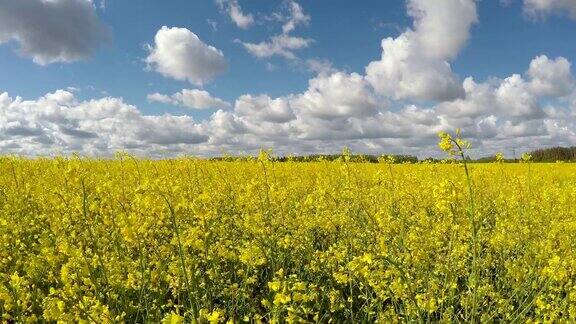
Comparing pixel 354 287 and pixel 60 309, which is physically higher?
pixel 60 309

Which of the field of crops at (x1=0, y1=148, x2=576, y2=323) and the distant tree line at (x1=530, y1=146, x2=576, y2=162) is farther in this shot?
the distant tree line at (x1=530, y1=146, x2=576, y2=162)

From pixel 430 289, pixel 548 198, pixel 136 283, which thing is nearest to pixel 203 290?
pixel 136 283

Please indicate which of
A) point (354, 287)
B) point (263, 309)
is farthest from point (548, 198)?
point (263, 309)

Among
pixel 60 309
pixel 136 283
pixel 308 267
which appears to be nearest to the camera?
pixel 60 309

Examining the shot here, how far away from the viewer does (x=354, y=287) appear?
5.59 metres

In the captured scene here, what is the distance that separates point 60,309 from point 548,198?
5.96 meters

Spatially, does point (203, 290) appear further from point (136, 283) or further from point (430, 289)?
point (430, 289)

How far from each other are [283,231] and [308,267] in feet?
4.22

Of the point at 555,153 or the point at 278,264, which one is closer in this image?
the point at 278,264

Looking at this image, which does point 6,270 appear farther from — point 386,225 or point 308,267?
point 386,225

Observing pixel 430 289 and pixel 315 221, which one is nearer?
pixel 430 289

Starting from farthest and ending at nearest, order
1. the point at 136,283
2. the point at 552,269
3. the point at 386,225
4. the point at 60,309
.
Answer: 1. the point at 386,225
2. the point at 136,283
3. the point at 552,269
4. the point at 60,309

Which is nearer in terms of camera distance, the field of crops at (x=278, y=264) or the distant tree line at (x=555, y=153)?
the field of crops at (x=278, y=264)

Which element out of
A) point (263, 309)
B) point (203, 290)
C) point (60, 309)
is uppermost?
point (60, 309)
